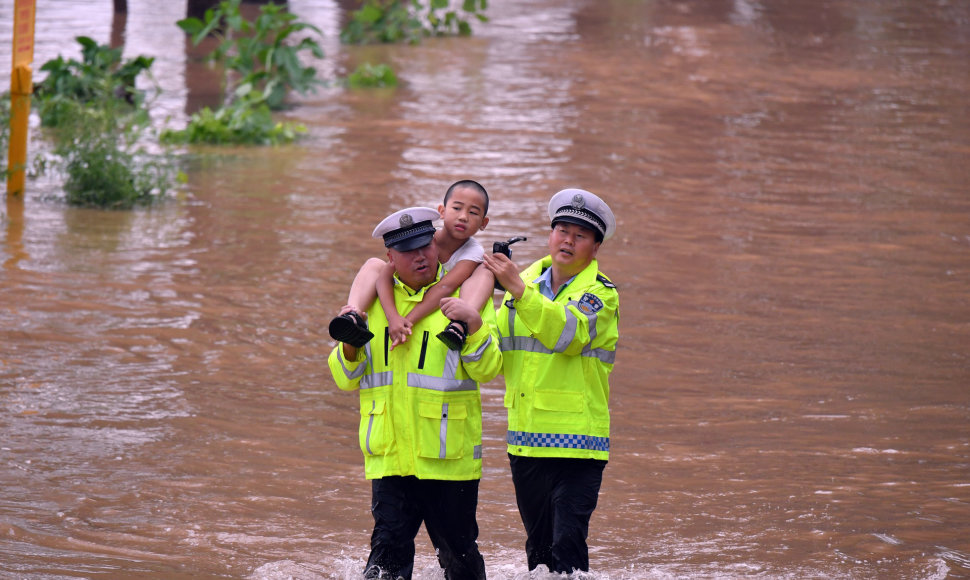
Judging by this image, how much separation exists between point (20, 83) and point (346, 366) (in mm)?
8017

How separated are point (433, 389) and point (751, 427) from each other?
3245 millimetres

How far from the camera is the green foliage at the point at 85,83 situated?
48.5 ft

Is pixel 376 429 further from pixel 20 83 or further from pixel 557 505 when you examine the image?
pixel 20 83

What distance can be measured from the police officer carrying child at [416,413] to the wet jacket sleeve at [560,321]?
0.16 metres

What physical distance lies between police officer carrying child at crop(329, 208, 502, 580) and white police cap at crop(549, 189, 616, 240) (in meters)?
0.50

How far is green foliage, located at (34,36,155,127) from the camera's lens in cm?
1480

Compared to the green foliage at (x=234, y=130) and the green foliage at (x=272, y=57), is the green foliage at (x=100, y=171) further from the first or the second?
the green foliage at (x=272, y=57)

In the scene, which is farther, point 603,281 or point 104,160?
point 104,160

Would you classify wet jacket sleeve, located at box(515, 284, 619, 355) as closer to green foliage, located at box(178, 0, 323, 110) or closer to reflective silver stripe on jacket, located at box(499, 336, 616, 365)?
reflective silver stripe on jacket, located at box(499, 336, 616, 365)

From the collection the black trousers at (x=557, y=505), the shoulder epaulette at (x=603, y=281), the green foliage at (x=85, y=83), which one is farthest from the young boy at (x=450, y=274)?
the green foliage at (x=85, y=83)

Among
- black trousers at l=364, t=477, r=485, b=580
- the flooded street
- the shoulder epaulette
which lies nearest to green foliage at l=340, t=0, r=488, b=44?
the flooded street

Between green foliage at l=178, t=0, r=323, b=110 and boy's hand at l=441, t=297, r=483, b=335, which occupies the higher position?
green foliage at l=178, t=0, r=323, b=110

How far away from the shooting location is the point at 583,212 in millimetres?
4879

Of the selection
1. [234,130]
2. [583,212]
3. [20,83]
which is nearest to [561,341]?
[583,212]
